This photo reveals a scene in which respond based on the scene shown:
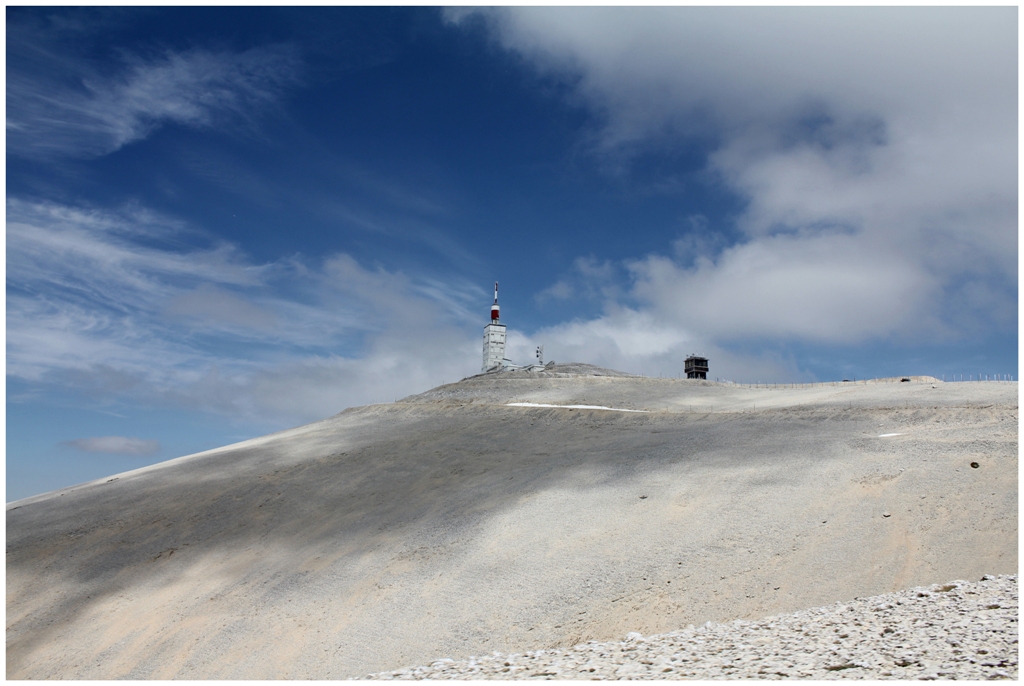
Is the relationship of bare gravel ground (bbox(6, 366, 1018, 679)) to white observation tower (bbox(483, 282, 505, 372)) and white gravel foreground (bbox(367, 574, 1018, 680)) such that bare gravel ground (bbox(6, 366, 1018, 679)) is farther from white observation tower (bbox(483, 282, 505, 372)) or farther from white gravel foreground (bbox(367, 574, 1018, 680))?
white observation tower (bbox(483, 282, 505, 372))

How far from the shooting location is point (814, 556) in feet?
52.3

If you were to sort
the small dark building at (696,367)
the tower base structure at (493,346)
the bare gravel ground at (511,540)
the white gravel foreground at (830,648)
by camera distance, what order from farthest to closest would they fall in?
the tower base structure at (493,346)
the small dark building at (696,367)
the bare gravel ground at (511,540)
the white gravel foreground at (830,648)

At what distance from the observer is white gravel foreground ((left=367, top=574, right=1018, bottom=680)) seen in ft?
30.7

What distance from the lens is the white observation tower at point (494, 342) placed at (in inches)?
2825

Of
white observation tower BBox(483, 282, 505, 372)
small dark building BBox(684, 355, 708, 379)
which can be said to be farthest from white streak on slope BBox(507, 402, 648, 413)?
white observation tower BBox(483, 282, 505, 372)

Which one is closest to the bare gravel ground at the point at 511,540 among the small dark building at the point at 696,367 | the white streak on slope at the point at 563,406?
the white streak on slope at the point at 563,406

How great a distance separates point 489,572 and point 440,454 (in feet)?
41.8

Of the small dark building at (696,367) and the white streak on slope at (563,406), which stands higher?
the small dark building at (696,367)

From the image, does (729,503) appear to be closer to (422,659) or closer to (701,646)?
(701,646)

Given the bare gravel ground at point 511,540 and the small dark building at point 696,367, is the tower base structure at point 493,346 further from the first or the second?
the bare gravel ground at point 511,540

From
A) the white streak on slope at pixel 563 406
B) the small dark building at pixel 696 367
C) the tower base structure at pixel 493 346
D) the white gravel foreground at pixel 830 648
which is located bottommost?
the white gravel foreground at pixel 830 648

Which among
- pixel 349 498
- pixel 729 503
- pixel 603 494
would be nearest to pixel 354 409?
pixel 349 498

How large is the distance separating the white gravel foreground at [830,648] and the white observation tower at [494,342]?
2269 inches

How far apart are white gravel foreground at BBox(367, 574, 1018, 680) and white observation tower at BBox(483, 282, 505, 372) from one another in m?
57.6
